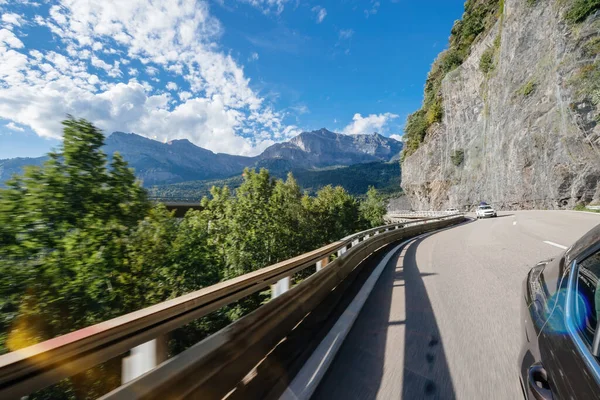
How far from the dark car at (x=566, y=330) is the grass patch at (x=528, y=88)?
37.6 m

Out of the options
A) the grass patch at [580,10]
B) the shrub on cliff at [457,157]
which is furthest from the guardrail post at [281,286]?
the shrub on cliff at [457,157]

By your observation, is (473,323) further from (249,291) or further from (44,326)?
(44,326)

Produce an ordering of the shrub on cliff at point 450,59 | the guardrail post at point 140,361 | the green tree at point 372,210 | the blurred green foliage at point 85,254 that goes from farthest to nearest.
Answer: the green tree at point 372,210 → the shrub on cliff at point 450,59 → the blurred green foliage at point 85,254 → the guardrail post at point 140,361

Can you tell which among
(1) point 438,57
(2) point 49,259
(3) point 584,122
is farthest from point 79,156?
(1) point 438,57

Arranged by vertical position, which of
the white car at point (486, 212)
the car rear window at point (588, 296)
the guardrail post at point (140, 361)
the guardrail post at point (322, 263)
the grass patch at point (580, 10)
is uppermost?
the grass patch at point (580, 10)

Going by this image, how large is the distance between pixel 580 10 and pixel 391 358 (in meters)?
36.7

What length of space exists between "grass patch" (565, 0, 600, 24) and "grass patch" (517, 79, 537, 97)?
5.69 meters

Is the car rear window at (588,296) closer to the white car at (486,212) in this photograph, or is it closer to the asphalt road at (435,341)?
the asphalt road at (435,341)

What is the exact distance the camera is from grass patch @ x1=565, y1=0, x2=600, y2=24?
24172mm

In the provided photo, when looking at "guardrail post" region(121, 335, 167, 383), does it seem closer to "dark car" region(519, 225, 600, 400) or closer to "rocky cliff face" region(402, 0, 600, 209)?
"dark car" region(519, 225, 600, 400)

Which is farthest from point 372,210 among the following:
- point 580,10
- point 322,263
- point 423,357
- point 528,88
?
point 423,357

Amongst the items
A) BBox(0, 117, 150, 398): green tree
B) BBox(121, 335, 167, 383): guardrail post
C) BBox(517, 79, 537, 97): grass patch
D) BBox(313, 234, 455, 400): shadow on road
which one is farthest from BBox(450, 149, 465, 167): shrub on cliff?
BBox(121, 335, 167, 383): guardrail post

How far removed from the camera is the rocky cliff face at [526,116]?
80.1 ft

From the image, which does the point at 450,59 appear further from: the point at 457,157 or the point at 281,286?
the point at 281,286
